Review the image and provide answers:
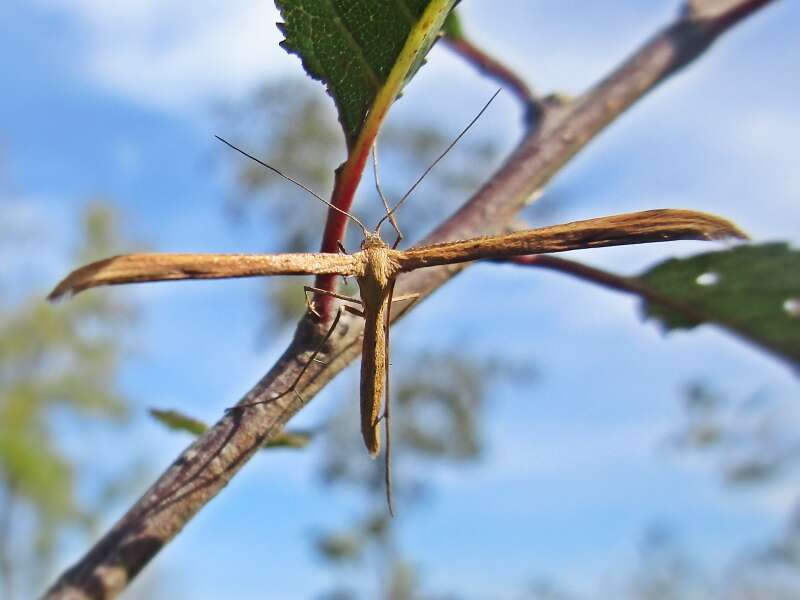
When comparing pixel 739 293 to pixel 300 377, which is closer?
pixel 300 377

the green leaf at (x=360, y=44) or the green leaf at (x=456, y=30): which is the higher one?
the green leaf at (x=456, y=30)

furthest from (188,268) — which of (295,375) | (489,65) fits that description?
(489,65)

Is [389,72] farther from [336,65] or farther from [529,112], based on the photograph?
[529,112]

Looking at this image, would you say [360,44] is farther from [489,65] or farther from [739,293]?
[739,293]

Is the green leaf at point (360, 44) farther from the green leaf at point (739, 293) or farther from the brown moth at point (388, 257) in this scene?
the green leaf at point (739, 293)

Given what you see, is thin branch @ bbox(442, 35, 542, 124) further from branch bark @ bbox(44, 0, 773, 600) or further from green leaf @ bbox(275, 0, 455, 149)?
green leaf @ bbox(275, 0, 455, 149)

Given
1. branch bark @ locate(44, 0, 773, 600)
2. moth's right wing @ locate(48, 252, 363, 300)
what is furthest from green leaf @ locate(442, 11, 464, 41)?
moth's right wing @ locate(48, 252, 363, 300)

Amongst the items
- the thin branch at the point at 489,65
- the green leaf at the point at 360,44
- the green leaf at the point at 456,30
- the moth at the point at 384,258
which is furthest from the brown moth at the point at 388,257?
the green leaf at the point at 456,30
